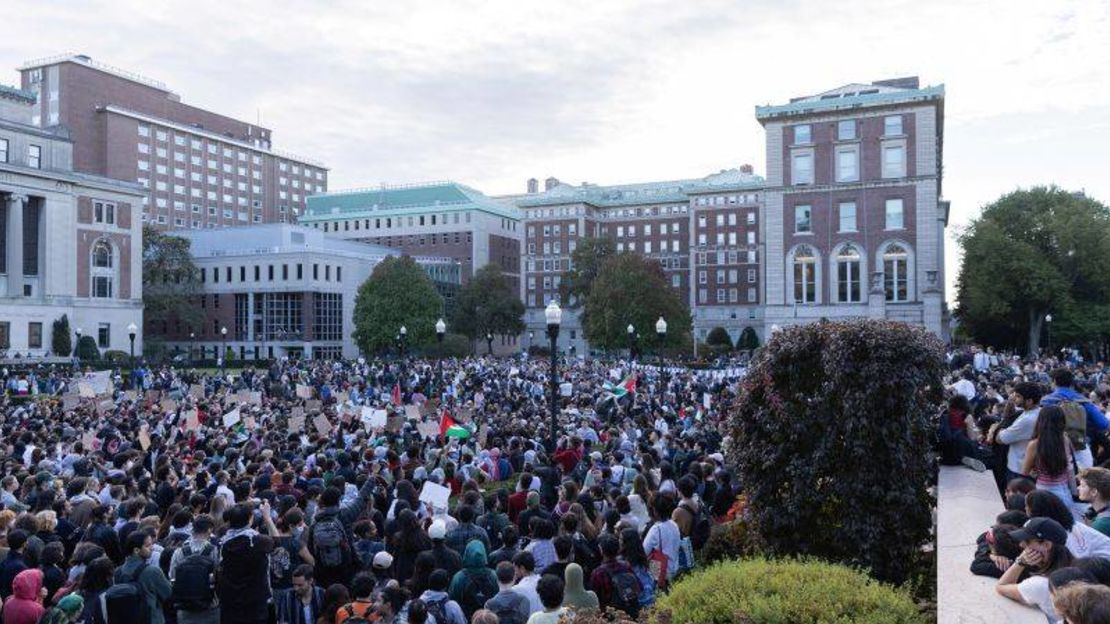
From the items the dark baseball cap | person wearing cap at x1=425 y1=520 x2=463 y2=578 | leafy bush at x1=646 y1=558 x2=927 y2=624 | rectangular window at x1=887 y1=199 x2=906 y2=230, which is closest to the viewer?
the dark baseball cap

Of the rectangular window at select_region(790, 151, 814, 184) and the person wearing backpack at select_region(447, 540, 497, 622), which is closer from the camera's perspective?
the person wearing backpack at select_region(447, 540, 497, 622)

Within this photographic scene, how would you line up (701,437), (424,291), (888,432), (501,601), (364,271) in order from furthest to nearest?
(364,271) → (424,291) → (701,437) → (888,432) → (501,601)

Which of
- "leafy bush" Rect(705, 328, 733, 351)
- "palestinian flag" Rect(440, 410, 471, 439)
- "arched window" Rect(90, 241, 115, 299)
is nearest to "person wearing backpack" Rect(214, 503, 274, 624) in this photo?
"palestinian flag" Rect(440, 410, 471, 439)

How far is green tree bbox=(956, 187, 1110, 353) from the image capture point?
61.5 m

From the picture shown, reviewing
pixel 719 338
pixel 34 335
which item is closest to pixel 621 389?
pixel 34 335

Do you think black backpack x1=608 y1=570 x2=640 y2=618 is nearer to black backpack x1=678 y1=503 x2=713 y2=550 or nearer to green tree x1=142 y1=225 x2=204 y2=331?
black backpack x1=678 y1=503 x2=713 y2=550

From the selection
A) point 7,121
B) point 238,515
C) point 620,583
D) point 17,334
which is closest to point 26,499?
point 238,515

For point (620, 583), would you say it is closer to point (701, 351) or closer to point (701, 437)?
point (701, 437)

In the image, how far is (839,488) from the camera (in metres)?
9.55

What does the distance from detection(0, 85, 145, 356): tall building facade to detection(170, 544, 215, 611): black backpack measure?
234 feet

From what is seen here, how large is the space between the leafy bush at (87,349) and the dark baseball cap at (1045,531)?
7642 centimetres

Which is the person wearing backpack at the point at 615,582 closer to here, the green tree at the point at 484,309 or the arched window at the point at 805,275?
the arched window at the point at 805,275

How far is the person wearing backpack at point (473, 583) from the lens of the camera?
8445 millimetres

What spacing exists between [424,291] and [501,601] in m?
79.1
